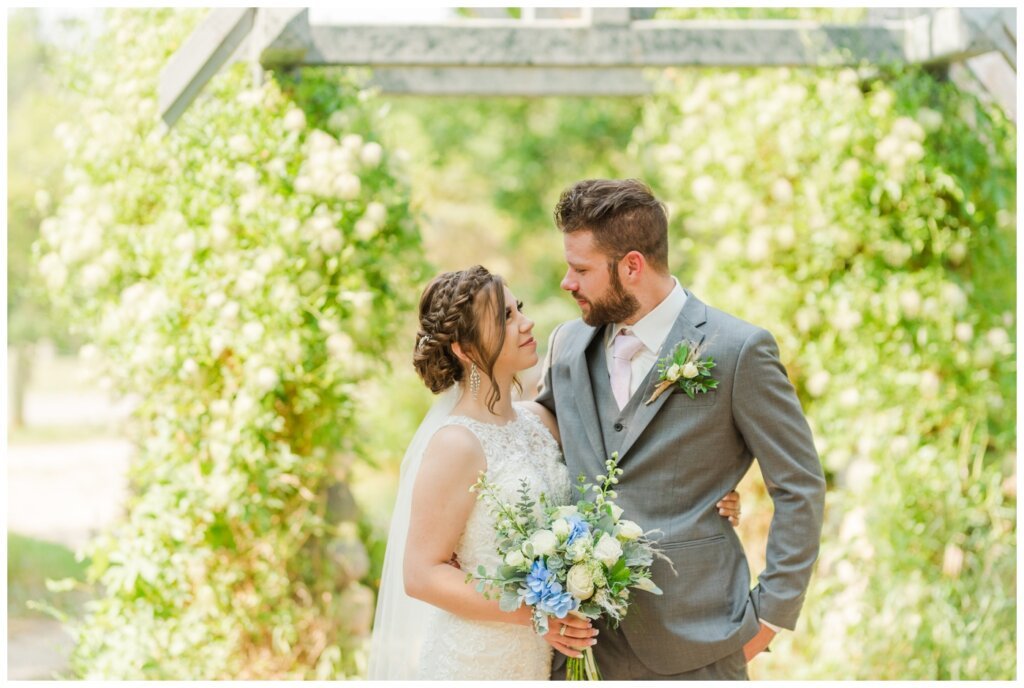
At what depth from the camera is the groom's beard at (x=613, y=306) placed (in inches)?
94.3

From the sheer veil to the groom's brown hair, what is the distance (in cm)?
52

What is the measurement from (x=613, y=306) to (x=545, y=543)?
2.11 ft

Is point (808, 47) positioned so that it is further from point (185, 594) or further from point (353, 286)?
point (185, 594)

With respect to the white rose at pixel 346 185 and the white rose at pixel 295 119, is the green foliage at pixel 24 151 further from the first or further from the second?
the white rose at pixel 346 185

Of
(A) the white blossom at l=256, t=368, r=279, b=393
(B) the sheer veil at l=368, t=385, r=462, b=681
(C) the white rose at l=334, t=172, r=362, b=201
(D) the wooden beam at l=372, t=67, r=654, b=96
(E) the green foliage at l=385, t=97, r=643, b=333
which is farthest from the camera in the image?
(E) the green foliage at l=385, t=97, r=643, b=333

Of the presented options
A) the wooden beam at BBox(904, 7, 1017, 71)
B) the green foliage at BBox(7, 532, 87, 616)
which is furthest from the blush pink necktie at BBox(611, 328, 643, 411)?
the green foliage at BBox(7, 532, 87, 616)

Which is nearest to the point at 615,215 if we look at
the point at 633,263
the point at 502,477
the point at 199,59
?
the point at 633,263

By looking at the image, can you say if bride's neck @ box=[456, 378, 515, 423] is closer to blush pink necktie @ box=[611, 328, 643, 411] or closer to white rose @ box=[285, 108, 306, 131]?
blush pink necktie @ box=[611, 328, 643, 411]

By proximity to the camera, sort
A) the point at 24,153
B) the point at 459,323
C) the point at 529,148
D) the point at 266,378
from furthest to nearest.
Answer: the point at 529,148, the point at 24,153, the point at 266,378, the point at 459,323

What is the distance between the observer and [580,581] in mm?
2029

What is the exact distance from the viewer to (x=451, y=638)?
2.38m

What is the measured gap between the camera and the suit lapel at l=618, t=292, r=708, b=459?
7.64 feet

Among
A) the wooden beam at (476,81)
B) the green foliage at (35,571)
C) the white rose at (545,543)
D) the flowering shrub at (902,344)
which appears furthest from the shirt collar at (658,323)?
the green foliage at (35,571)

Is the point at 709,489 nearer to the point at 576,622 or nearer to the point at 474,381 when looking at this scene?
the point at 576,622
